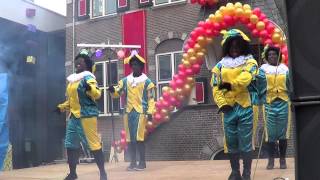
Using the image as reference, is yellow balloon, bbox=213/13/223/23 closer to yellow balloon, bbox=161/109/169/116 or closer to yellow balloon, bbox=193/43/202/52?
yellow balloon, bbox=193/43/202/52

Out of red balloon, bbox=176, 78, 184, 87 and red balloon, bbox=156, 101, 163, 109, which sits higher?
red balloon, bbox=176, 78, 184, 87

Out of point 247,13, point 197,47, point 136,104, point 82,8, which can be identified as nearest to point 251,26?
point 247,13

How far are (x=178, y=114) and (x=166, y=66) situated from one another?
196 cm

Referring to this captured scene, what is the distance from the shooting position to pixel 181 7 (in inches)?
551

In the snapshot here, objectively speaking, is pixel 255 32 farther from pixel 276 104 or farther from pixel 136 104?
pixel 276 104

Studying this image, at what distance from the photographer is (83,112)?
5.88 m

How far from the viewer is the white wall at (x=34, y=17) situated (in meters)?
12.8

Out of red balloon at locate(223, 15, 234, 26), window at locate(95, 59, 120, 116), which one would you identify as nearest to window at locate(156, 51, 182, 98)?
window at locate(95, 59, 120, 116)

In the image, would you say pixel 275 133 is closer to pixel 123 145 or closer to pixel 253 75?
pixel 253 75

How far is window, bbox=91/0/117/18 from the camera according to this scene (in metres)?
15.6

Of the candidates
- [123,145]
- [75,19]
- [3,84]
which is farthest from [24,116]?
[3,84]

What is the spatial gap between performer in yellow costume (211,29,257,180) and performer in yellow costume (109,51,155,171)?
287 centimetres

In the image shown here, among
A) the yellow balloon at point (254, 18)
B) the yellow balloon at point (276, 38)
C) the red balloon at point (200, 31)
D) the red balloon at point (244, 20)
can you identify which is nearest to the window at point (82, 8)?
the red balloon at point (200, 31)

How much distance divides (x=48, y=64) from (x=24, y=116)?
2694 millimetres
